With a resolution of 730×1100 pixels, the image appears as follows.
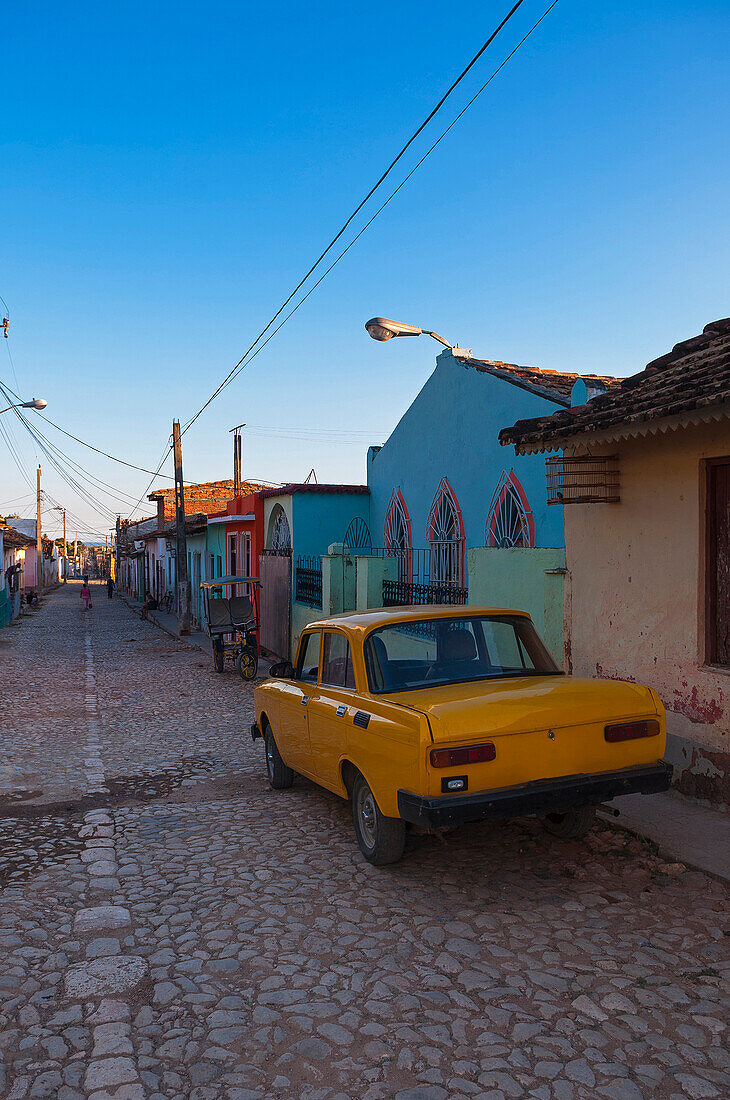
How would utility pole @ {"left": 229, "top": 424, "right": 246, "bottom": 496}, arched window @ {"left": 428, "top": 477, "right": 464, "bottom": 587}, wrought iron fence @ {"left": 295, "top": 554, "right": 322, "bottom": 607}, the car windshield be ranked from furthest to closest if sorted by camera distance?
utility pole @ {"left": 229, "top": 424, "right": 246, "bottom": 496} < wrought iron fence @ {"left": 295, "top": 554, "right": 322, "bottom": 607} < arched window @ {"left": 428, "top": 477, "right": 464, "bottom": 587} < the car windshield

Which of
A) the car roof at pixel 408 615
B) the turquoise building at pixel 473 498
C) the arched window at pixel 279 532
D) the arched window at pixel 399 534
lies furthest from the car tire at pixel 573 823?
the arched window at pixel 279 532

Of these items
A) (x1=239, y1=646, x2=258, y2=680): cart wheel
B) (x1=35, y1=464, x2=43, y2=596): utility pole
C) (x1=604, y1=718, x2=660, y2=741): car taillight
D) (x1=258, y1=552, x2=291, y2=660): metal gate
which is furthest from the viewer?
(x1=35, y1=464, x2=43, y2=596): utility pole

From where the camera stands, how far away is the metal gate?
667 inches

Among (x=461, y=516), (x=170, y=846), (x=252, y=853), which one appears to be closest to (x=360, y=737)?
(x=252, y=853)

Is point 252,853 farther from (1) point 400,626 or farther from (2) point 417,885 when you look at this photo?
(1) point 400,626

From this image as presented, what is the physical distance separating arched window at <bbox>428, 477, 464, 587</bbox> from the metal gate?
392 centimetres

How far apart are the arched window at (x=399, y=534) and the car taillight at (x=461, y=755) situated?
10394 mm

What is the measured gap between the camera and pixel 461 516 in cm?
1305

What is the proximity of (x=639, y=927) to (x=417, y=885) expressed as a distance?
1.24m

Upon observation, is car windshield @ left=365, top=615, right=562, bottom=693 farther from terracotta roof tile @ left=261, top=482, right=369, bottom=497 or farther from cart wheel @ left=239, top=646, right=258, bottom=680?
terracotta roof tile @ left=261, top=482, right=369, bottom=497

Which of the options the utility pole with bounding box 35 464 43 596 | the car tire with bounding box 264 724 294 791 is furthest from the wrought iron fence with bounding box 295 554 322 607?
the utility pole with bounding box 35 464 43 596

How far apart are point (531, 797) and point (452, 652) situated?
1265mm

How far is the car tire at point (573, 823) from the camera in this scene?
17.4 ft

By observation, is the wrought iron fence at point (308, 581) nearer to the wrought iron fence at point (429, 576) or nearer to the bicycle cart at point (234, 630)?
the bicycle cart at point (234, 630)
